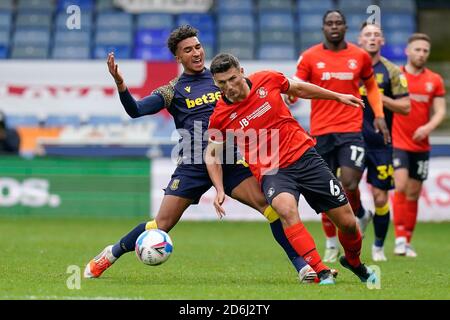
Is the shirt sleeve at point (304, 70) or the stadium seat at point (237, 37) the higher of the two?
the stadium seat at point (237, 37)

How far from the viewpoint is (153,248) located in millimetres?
8922

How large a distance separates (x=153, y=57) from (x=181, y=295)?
15620mm

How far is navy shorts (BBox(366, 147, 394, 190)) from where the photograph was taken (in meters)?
12.8

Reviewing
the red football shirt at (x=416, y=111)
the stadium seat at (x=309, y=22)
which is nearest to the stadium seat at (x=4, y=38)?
the stadium seat at (x=309, y=22)

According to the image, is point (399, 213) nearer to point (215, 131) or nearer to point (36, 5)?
point (215, 131)

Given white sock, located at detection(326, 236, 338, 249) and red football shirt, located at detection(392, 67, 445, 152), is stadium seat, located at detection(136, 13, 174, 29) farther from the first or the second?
white sock, located at detection(326, 236, 338, 249)

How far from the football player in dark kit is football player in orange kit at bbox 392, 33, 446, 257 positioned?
14.6ft

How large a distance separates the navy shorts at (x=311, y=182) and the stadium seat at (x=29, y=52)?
1502 cm

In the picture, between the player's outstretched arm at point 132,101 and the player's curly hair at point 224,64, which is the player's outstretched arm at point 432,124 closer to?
the player's outstretched arm at point 132,101

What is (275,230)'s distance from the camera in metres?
9.52

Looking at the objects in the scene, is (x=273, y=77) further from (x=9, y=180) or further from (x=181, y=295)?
(x=9, y=180)

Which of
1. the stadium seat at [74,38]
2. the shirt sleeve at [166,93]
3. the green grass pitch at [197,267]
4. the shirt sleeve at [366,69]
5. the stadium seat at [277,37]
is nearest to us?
the green grass pitch at [197,267]

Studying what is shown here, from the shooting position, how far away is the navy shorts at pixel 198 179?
31.4 feet

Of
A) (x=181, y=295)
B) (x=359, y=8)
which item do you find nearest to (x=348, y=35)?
(x=359, y=8)
